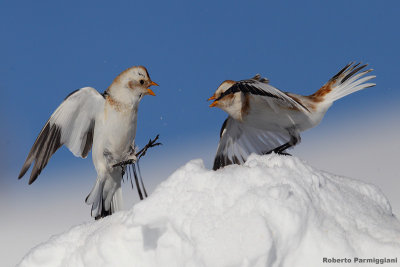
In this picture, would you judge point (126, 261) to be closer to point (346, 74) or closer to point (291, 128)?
point (291, 128)

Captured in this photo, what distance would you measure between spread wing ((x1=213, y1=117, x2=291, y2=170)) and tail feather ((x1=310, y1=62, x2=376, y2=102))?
940 millimetres

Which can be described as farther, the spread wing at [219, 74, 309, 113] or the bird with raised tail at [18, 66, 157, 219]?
the bird with raised tail at [18, 66, 157, 219]

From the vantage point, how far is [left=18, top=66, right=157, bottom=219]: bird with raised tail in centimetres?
576

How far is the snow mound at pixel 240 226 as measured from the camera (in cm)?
343

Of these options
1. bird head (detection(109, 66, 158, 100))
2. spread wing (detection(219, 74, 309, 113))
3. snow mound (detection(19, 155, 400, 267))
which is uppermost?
bird head (detection(109, 66, 158, 100))

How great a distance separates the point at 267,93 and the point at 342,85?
1.17 meters

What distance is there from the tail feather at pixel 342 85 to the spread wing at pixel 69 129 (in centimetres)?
254

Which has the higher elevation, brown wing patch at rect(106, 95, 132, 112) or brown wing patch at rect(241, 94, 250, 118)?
brown wing patch at rect(106, 95, 132, 112)

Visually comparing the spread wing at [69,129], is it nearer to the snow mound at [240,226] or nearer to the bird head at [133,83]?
the bird head at [133,83]

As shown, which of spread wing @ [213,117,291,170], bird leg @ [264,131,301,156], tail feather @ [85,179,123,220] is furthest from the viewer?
spread wing @ [213,117,291,170]

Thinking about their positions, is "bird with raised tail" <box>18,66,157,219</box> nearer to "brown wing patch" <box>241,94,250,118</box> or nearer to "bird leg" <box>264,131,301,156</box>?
"brown wing patch" <box>241,94,250,118</box>

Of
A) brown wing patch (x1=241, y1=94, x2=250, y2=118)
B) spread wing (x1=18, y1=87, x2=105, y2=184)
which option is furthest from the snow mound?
spread wing (x1=18, y1=87, x2=105, y2=184)

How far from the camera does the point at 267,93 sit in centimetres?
509

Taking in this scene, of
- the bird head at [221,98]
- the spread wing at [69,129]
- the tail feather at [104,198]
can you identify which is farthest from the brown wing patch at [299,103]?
the tail feather at [104,198]
